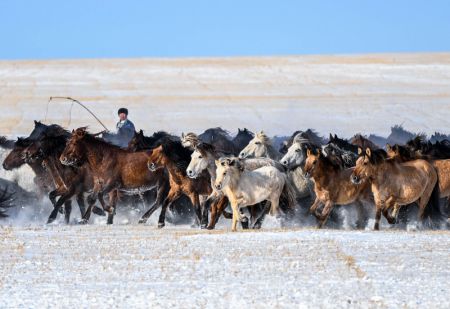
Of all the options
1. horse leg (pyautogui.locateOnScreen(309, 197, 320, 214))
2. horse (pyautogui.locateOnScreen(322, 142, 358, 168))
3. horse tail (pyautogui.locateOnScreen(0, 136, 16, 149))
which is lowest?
horse leg (pyautogui.locateOnScreen(309, 197, 320, 214))

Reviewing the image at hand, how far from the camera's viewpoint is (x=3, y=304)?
10867mm

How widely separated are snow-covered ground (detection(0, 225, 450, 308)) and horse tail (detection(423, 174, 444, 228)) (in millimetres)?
1803

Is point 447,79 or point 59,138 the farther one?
point 447,79

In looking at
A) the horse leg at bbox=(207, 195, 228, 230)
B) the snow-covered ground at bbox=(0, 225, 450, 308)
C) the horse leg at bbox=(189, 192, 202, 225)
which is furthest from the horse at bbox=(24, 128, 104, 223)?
the snow-covered ground at bbox=(0, 225, 450, 308)

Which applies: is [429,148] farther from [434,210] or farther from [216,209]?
[216,209]

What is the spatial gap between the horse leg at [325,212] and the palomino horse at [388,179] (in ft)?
1.74

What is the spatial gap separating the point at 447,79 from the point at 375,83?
12.5 feet

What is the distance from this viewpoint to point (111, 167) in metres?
20.9

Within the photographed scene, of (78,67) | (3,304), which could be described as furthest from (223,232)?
(78,67)

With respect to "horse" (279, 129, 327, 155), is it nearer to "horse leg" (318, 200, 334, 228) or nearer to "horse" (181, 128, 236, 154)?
"horse" (181, 128, 236, 154)

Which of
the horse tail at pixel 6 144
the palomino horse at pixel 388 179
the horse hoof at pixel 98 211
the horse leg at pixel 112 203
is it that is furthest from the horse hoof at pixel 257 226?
the horse tail at pixel 6 144

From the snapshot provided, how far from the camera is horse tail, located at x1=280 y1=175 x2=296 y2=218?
62.0 ft

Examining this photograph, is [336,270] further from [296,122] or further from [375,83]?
[375,83]

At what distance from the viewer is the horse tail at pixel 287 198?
744 inches
